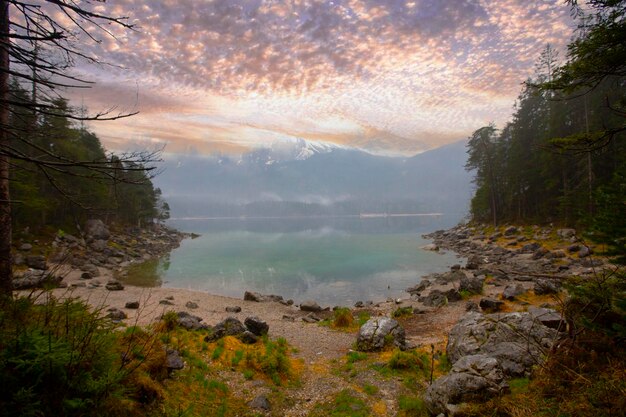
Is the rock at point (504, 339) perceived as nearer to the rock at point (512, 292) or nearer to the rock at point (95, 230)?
the rock at point (512, 292)

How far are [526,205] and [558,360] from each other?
48491mm

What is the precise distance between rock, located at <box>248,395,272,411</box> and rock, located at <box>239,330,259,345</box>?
3.80m

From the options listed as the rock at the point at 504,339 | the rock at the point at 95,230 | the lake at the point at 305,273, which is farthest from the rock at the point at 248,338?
the rock at the point at 95,230

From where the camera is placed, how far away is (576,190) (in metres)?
29.9

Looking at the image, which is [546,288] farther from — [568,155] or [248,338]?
[248,338]

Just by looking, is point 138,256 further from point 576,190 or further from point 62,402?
point 576,190

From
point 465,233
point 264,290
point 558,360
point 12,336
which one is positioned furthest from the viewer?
point 465,233

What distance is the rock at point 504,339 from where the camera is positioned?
6351mm

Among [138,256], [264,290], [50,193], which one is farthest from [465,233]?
[50,193]

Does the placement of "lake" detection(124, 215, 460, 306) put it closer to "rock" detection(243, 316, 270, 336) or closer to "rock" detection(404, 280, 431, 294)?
"rock" detection(404, 280, 431, 294)

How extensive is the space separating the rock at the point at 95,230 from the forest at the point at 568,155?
145 ft

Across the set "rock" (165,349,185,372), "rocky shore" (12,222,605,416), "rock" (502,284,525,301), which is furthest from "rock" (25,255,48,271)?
"rock" (502,284,525,301)

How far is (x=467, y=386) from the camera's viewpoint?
17.1 feet

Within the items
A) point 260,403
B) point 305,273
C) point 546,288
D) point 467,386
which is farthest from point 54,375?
point 305,273
